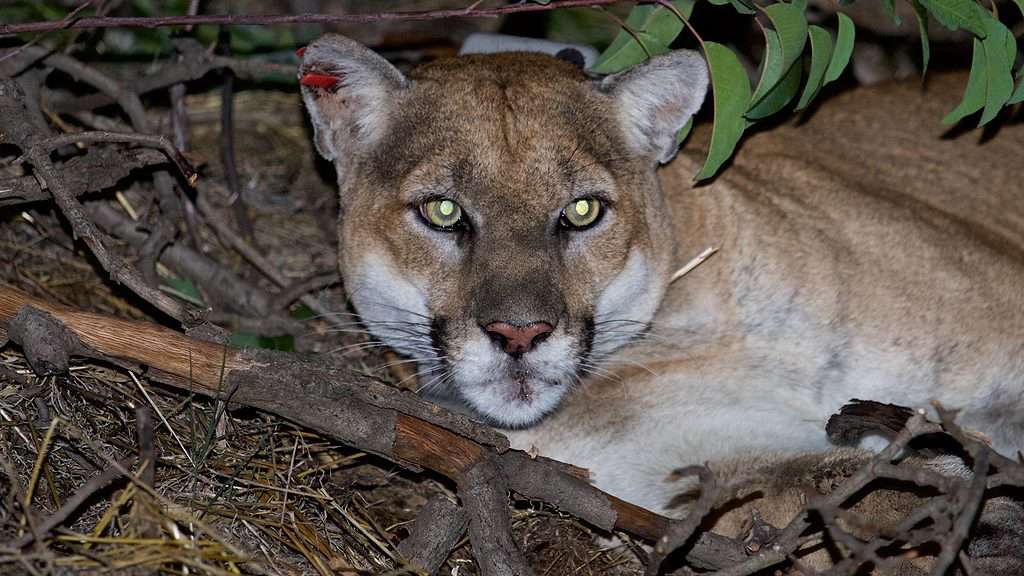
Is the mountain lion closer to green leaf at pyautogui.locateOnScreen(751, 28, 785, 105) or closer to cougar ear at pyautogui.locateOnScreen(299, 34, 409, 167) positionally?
cougar ear at pyautogui.locateOnScreen(299, 34, 409, 167)

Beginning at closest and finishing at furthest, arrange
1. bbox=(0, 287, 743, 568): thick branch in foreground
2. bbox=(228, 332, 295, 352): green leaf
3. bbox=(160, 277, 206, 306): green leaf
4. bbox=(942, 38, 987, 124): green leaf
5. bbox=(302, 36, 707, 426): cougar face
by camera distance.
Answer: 1. bbox=(0, 287, 743, 568): thick branch in foreground
2. bbox=(302, 36, 707, 426): cougar face
3. bbox=(942, 38, 987, 124): green leaf
4. bbox=(228, 332, 295, 352): green leaf
5. bbox=(160, 277, 206, 306): green leaf

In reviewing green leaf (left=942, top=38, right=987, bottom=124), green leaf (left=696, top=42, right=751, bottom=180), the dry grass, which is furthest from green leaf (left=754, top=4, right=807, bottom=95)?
the dry grass

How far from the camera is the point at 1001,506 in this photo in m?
2.98

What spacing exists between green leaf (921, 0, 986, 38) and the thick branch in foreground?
160cm

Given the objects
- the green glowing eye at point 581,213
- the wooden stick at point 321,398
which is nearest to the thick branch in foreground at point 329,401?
the wooden stick at point 321,398

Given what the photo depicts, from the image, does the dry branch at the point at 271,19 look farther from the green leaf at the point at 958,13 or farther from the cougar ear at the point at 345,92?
the green leaf at the point at 958,13

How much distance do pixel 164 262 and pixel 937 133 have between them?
3076 mm

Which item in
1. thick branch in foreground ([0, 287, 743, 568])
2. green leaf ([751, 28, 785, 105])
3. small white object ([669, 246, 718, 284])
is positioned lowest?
thick branch in foreground ([0, 287, 743, 568])

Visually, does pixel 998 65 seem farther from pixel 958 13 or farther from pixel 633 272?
pixel 633 272

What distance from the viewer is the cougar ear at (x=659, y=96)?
3.34 metres

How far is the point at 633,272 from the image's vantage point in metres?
3.27

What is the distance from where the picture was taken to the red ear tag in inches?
133

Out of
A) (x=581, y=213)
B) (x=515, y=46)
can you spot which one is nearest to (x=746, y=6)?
(x=581, y=213)

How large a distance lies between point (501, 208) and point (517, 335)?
44cm
